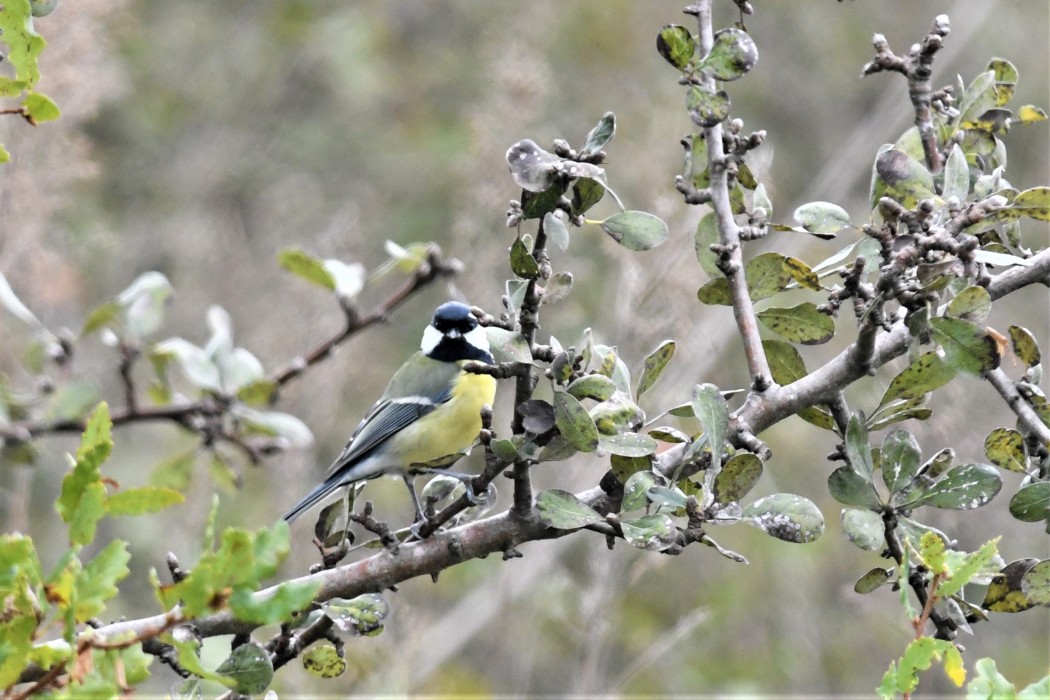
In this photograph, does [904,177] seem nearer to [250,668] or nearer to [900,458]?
[900,458]

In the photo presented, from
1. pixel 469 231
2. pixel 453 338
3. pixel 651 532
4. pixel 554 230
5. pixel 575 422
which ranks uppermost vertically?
pixel 469 231

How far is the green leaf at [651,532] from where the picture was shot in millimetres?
1245

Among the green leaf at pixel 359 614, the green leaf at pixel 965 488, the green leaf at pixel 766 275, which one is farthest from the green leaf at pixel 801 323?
the green leaf at pixel 359 614

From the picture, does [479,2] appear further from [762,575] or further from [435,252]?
[435,252]

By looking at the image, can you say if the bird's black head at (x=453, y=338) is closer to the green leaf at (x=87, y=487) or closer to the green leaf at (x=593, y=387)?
the green leaf at (x=593, y=387)

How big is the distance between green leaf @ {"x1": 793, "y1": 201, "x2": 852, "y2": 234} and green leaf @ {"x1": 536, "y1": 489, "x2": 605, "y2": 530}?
469 millimetres

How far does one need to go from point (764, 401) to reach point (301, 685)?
2214 millimetres

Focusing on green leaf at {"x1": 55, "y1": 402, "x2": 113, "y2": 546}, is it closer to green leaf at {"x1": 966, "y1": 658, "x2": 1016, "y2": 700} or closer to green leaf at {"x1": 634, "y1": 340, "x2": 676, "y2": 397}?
green leaf at {"x1": 634, "y1": 340, "x2": 676, "y2": 397}

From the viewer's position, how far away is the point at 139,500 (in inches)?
37.8

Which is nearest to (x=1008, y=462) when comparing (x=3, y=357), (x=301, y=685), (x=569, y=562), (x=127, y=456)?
(x=301, y=685)

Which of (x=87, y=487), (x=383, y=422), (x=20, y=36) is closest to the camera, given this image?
(x=87, y=487)

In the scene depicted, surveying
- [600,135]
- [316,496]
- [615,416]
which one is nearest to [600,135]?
[600,135]

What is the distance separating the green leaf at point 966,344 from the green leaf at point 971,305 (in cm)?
3

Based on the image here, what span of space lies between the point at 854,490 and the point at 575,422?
14.9 inches
